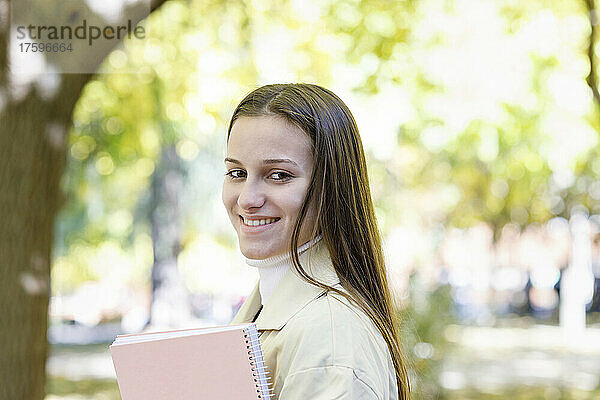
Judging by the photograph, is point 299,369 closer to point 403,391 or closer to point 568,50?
point 403,391

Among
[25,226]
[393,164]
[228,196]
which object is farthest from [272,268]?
[393,164]

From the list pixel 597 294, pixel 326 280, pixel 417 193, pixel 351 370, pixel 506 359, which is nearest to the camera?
pixel 351 370

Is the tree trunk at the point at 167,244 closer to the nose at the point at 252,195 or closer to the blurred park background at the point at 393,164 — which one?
the blurred park background at the point at 393,164

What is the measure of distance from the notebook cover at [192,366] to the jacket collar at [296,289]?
146 millimetres

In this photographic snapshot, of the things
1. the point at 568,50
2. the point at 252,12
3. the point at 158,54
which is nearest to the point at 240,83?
the point at 252,12

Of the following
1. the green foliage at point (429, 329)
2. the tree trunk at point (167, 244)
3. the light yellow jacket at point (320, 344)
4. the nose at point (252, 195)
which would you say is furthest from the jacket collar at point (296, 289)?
the tree trunk at point (167, 244)

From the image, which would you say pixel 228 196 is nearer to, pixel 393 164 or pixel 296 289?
pixel 296 289

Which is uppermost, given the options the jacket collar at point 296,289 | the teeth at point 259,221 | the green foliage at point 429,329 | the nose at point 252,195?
the nose at point 252,195

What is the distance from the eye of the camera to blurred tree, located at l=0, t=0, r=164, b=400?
474 centimetres

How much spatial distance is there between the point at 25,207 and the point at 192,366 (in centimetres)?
374

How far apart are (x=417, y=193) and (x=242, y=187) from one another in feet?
51.1

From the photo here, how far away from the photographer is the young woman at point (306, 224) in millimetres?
1417

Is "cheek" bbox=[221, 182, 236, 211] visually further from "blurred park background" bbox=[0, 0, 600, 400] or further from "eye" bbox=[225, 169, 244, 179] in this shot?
"blurred park background" bbox=[0, 0, 600, 400]

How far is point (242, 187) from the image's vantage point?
1530 millimetres
